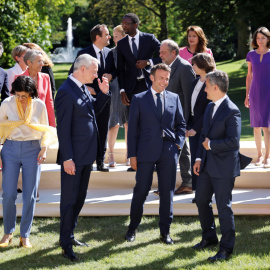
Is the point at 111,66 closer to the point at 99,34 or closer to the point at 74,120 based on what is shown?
the point at 99,34

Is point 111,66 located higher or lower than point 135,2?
lower

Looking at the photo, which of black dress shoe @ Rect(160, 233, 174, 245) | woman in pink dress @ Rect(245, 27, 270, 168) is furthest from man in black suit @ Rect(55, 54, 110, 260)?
woman in pink dress @ Rect(245, 27, 270, 168)

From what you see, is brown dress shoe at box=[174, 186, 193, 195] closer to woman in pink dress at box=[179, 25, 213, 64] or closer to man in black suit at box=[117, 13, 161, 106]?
man in black suit at box=[117, 13, 161, 106]

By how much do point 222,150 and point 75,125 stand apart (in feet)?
4.67

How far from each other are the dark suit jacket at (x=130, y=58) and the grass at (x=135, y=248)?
191cm

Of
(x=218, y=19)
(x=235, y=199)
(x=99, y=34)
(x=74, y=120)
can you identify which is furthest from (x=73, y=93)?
(x=218, y=19)

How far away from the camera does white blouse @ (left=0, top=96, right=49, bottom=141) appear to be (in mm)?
5816

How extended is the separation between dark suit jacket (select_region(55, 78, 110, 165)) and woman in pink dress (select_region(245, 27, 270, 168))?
3.22 meters

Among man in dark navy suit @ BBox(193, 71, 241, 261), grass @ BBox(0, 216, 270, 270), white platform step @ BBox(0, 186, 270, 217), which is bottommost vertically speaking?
grass @ BBox(0, 216, 270, 270)

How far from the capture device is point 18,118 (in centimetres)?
587

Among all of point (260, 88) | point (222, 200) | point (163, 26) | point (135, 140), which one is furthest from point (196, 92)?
point (163, 26)

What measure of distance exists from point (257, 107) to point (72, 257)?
3896 millimetres

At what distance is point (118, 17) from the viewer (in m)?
37.1

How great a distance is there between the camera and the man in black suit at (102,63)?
7410 millimetres
